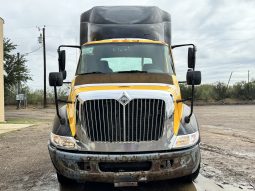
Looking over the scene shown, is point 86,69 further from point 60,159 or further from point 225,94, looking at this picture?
point 225,94

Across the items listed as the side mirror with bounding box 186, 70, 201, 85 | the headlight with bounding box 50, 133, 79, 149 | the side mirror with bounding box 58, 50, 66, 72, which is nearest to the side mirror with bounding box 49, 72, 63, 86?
the headlight with bounding box 50, 133, 79, 149

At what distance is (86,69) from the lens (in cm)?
775

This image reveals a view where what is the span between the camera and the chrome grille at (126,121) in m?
5.98

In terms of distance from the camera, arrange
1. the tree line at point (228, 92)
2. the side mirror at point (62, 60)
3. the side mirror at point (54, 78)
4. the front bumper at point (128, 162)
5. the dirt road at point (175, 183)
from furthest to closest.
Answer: the tree line at point (228, 92)
the side mirror at point (62, 60)
the dirt road at point (175, 183)
the side mirror at point (54, 78)
the front bumper at point (128, 162)

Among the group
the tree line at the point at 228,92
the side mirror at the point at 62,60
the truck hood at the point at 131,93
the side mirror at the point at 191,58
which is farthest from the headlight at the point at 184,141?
the tree line at the point at 228,92

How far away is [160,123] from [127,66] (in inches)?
74.2

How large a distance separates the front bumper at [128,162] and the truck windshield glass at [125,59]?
2.02m

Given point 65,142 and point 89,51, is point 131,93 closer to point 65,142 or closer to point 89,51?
point 65,142

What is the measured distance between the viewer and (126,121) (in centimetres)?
598

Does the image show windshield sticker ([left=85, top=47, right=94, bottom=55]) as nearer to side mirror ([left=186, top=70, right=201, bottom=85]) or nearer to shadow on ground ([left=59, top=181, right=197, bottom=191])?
side mirror ([left=186, top=70, right=201, bottom=85])

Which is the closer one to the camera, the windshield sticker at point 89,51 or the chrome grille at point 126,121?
the chrome grille at point 126,121

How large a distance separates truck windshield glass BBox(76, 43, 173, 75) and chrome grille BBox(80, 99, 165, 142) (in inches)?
58.5

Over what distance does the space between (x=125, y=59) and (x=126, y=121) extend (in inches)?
82.0

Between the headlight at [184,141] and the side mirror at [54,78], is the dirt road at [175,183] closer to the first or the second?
the headlight at [184,141]
